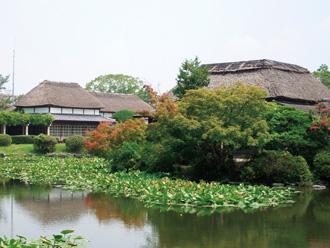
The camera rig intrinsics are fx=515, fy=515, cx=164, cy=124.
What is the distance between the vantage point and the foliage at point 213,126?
23359mm

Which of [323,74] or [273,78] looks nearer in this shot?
[273,78]

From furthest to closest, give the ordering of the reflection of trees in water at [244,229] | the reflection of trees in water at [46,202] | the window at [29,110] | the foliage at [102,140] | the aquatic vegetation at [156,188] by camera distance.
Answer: the window at [29,110] < the foliage at [102,140] < the aquatic vegetation at [156,188] < the reflection of trees in water at [46,202] < the reflection of trees in water at [244,229]

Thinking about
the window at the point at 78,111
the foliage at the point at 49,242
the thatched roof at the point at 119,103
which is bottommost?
the foliage at the point at 49,242

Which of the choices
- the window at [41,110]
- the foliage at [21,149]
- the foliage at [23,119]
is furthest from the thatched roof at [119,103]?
the foliage at [21,149]

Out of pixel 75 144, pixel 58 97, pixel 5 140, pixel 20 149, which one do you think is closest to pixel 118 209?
pixel 75 144

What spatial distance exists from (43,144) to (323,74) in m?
39.0

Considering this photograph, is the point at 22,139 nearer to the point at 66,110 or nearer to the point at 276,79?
the point at 66,110

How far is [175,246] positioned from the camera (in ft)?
38.0

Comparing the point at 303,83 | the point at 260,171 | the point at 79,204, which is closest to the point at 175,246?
the point at 79,204

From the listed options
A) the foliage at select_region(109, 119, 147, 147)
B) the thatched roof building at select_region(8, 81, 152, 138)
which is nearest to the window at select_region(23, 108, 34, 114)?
the thatched roof building at select_region(8, 81, 152, 138)

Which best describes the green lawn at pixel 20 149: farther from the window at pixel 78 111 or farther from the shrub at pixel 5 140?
the window at pixel 78 111

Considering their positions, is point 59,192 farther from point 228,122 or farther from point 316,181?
point 316,181

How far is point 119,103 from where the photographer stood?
5781 cm

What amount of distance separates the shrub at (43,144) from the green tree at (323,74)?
36.4 metres
